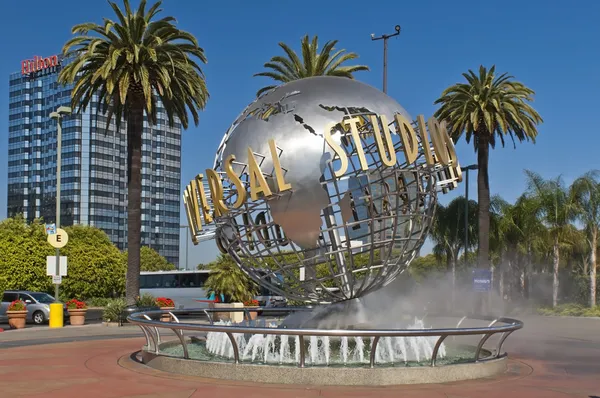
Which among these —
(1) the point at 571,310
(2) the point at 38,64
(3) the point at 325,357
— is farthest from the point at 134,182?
(2) the point at 38,64

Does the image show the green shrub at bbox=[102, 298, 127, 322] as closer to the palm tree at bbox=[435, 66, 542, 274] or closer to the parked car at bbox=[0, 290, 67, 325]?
the parked car at bbox=[0, 290, 67, 325]

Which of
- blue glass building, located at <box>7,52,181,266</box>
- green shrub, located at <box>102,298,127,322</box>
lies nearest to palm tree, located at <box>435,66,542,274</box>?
green shrub, located at <box>102,298,127,322</box>

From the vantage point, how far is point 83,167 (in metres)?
126

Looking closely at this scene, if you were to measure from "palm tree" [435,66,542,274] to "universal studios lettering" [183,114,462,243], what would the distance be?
73.1ft

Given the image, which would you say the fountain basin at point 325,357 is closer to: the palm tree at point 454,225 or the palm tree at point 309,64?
the palm tree at point 309,64

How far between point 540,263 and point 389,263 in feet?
138

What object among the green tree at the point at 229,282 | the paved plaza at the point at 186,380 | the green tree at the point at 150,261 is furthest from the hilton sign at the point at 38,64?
the paved plaza at the point at 186,380

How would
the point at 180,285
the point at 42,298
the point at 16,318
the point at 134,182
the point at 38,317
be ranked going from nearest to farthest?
the point at 16,318
the point at 134,182
the point at 38,317
the point at 42,298
the point at 180,285

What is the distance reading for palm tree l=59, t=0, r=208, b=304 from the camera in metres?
26.1

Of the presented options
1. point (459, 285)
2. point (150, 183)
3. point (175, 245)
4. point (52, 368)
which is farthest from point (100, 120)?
point (52, 368)

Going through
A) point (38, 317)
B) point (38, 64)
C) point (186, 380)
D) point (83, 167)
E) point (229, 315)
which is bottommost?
point (38, 317)

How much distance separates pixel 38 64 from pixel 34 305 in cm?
11861

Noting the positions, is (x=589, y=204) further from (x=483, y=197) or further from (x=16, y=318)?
(x=16, y=318)

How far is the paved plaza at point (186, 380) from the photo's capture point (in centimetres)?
982
